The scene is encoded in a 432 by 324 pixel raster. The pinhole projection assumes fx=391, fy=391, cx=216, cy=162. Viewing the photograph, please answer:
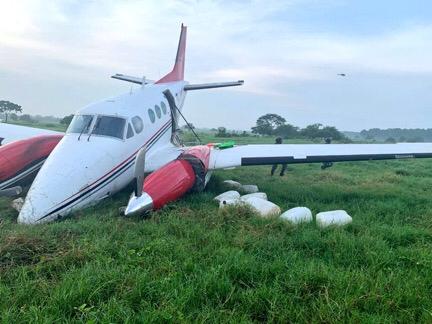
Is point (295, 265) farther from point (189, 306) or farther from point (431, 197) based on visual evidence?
point (431, 197)

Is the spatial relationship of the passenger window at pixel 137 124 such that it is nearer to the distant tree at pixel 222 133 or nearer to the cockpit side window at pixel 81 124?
the cockpit side window at pixel 81 124

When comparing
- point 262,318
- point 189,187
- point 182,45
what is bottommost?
point 262,318

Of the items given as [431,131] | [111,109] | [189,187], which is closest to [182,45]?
[111,109]

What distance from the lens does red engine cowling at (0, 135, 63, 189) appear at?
9.34 m

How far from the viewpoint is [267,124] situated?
56.2m

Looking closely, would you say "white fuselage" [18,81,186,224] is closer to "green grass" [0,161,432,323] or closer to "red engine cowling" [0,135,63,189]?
"green grass" [0,161,432,323]

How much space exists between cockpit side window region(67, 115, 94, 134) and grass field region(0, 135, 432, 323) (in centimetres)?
245

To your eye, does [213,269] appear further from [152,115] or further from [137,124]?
[152,115]

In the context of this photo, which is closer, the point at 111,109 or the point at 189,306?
the point at 189,306

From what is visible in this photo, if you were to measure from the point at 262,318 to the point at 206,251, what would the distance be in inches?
65.1

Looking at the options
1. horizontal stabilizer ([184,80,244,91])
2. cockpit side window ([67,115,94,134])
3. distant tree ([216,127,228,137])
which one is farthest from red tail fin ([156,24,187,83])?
distant tree ([216,127,228,137])

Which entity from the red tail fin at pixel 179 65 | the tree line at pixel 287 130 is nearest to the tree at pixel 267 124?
the tree line at pixel 287 130

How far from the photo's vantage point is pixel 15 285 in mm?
4223

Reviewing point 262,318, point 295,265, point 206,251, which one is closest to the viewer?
point 262,318
